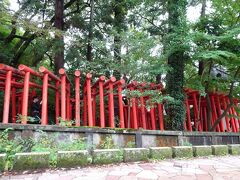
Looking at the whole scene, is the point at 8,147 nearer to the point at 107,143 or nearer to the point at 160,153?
the point at 107,143

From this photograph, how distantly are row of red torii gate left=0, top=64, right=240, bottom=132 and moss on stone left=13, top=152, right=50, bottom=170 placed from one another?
2330 millimetres

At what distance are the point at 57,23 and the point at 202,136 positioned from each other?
853 cm

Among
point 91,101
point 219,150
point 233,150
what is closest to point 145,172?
point 219,150

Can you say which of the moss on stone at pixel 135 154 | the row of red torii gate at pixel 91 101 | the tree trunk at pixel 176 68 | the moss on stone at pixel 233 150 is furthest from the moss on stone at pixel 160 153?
the tree trunk at pixel 176 68

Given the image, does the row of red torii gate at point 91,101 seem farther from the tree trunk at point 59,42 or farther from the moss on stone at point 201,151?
the moss on stone at point 201,151

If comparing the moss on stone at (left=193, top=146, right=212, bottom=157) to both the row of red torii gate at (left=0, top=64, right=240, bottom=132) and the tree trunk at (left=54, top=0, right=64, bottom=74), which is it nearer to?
the row of red torii gate at (left=0, top=64, right=240, bottom=132)

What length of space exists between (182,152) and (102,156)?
7.67ft

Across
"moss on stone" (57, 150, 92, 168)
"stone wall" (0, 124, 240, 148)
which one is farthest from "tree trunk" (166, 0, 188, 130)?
"moss on stone" (57, 150, 92, 168)

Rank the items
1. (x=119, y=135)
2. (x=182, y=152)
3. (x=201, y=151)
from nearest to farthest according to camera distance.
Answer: (x=182, y=152)
(x=201, y=151)
(x=119, y=135)

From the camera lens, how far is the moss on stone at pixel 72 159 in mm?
4402

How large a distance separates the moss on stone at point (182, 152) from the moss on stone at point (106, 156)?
1619mm

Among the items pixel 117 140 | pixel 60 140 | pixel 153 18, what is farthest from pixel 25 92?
pixel 153 18

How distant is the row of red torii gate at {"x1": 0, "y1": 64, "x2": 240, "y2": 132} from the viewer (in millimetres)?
7309

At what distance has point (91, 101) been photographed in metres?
8.70
